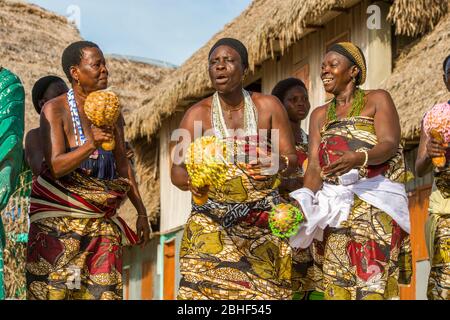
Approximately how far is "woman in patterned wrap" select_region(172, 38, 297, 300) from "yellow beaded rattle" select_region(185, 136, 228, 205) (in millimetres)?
77

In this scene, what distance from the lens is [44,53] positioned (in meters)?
22.6

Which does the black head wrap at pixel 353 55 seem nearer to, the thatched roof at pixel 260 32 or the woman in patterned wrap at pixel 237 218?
the woman in patterned wrap at pixel 237 218

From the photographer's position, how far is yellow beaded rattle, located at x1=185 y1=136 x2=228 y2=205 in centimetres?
570

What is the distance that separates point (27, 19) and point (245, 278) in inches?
740

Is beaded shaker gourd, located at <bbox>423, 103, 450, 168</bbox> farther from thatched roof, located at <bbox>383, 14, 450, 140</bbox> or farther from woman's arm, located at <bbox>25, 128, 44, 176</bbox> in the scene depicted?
thatched roof, located at <bbox>383, 14, 450, 140</bbox>

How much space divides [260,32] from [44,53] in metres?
10.4

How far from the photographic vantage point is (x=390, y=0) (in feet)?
38.7

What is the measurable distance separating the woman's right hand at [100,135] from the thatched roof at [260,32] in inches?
231

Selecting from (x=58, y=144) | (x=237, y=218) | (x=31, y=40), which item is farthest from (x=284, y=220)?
(x=31, y=40)

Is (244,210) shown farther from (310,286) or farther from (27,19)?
(27,19)

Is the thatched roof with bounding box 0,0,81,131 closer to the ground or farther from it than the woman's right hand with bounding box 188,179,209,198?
farther from it

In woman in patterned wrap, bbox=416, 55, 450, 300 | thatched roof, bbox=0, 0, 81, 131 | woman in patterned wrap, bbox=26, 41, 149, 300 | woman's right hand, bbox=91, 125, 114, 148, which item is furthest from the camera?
thatched roof, bbox=0, 0, 81, 131

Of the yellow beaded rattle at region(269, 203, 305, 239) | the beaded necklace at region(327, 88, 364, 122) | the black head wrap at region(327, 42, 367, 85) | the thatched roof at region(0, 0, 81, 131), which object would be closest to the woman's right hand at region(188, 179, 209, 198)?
the yellow beaded rattle at region(269, 203, 305, 239)
